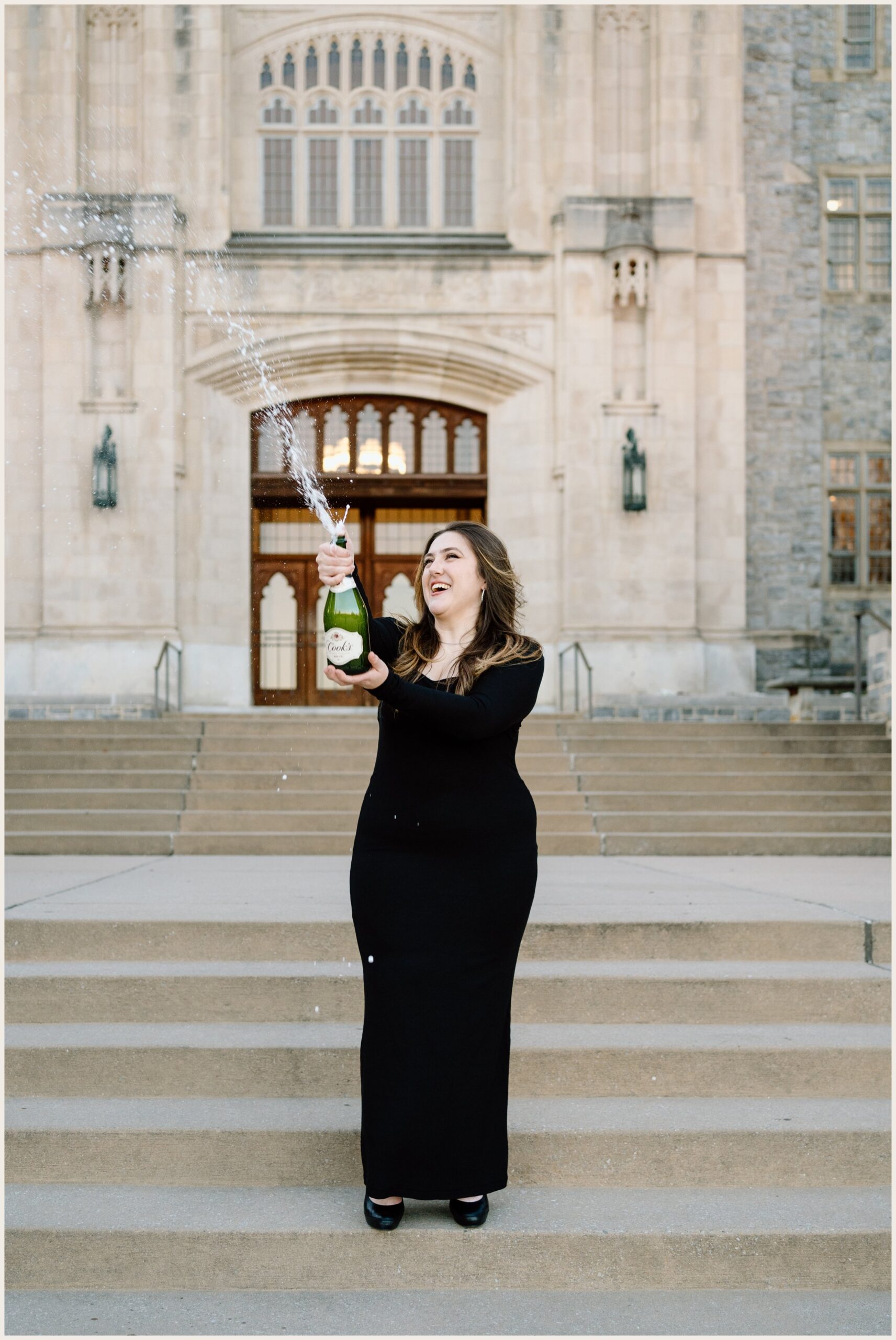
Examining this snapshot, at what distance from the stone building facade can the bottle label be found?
39.7 feet

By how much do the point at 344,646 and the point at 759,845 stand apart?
7149 millimetres

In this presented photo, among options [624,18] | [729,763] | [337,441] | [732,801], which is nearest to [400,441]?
[337,441]

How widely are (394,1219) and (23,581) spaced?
1338cm

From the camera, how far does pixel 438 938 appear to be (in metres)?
3.52

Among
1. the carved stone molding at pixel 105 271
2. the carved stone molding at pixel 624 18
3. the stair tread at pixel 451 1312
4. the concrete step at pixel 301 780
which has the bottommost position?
the stair tread at pixel 451 1312

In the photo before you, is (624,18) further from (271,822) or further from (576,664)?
(271,822)

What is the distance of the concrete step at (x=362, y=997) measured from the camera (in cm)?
492

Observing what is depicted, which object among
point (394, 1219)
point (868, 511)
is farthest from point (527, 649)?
point (868, 511)

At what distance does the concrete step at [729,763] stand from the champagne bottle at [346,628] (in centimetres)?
770

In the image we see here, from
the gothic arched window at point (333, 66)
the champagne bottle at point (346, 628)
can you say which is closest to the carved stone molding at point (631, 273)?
the gothic arched window at point (333, 66)

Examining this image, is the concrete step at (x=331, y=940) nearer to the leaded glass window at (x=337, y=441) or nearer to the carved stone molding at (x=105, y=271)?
the carved stone molding at (x=105, y=271)

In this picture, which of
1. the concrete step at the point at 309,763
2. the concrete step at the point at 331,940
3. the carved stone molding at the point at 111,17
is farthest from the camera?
the carved stone molding at the point at 111,17

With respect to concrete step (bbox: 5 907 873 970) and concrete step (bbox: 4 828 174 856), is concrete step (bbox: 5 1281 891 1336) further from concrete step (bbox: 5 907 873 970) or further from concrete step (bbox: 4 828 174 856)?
concrete step (bbox: 4 828 174 856)

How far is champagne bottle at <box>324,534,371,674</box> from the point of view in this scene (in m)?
3.27
